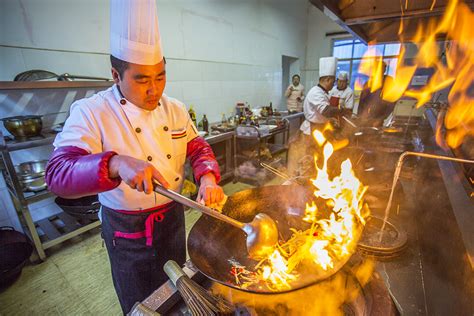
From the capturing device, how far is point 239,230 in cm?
122

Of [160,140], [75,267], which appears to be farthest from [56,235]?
[160,140]

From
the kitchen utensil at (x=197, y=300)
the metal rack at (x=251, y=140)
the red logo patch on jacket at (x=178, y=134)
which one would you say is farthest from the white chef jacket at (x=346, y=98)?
the kitchen utensil at (x=197, y=300)

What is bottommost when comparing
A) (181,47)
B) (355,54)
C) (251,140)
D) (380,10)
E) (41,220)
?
(41,220)

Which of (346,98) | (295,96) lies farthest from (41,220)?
(346,98)

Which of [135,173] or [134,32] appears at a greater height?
[134,32]

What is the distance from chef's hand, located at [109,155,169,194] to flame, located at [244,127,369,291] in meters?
0.56

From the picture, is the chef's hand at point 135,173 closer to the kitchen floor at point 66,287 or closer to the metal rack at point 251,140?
the kitchen floor at point 66,287

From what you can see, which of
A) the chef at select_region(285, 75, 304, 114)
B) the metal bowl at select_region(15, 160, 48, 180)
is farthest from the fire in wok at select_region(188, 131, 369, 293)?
the chef at select_region(285, 75, 304, 114)

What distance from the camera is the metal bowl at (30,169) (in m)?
2.63

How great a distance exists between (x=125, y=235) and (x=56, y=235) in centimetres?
207

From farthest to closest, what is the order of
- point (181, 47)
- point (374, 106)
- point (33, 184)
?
point (374, 106) < point (181, 47) < point (33, 184)

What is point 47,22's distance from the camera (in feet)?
9.12

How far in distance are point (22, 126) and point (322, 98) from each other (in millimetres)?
4376

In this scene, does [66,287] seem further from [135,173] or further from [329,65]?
[329,65]
